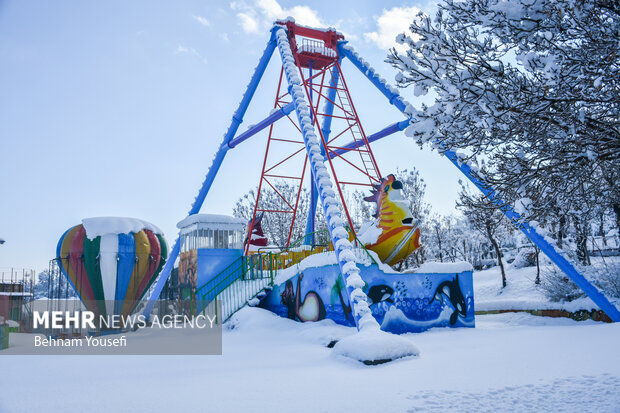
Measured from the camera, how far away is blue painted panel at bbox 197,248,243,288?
673 inches

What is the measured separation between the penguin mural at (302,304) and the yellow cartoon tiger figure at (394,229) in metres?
2.10

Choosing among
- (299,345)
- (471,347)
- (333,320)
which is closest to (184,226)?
(333,320)

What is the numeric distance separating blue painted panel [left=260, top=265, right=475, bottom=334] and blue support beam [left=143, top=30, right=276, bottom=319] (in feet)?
24.7

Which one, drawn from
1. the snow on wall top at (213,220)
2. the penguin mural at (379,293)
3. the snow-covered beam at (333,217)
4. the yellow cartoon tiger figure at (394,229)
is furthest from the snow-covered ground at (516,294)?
the snow on wall top at (213,220)

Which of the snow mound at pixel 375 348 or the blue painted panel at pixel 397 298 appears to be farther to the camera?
the blue painted panel at pixel 397 298

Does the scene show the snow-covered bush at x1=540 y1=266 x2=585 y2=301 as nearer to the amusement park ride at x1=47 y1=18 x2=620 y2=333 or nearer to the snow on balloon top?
the amusement park ride at x1=47 y1=18 x2=620 y2=333

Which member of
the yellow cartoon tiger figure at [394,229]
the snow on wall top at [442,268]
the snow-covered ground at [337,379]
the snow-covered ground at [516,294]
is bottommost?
the snow-covered ground at [516,294]

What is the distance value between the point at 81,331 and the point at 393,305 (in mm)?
11279

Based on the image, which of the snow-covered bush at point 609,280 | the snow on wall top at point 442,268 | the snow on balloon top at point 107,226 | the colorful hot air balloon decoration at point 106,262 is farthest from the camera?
the snow on balloon top at point 107,226

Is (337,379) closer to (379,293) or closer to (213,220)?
(379,293)

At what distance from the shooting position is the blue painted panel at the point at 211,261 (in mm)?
17094

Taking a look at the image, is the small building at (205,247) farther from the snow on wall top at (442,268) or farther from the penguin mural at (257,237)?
the snow on wall top at (442,268)

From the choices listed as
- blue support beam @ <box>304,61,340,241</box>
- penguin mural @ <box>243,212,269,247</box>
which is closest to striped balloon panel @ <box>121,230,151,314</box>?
penguin mural @ <box>243,212,269,247</box>

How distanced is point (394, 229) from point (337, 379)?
A: 22.5 feet
